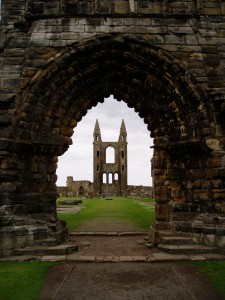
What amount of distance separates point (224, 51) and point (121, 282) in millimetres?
6264

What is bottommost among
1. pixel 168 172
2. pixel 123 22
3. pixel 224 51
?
pixel 168 172

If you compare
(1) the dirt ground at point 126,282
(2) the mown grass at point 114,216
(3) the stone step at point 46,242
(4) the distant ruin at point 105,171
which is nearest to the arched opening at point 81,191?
(4) the distant ruin at point 105,171

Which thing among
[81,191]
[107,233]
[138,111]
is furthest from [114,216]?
[81,191]

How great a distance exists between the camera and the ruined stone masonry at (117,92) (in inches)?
288

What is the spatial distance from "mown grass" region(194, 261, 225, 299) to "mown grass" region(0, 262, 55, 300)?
2614mm

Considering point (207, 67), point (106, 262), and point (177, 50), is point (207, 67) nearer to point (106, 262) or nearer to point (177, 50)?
point (177, 50)

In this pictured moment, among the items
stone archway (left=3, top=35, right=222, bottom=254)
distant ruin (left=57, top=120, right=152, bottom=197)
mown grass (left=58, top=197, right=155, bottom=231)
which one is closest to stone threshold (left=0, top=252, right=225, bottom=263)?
stone archway (left=3, top=35, right=222, bottom=254)

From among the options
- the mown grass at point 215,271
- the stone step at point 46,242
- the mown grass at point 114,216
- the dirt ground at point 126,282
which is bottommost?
the dirt ground at point 126,282

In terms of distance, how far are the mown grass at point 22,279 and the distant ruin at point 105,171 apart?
55100mm

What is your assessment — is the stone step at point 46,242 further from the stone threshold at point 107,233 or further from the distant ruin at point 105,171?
the distant ruin at point 105,171

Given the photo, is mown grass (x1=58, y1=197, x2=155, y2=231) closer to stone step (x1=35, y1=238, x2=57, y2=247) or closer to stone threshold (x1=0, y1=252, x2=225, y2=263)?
stone step (x1=35, y1=238, x2=57, y2=247)

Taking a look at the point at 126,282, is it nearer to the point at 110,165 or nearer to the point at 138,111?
the point at 138,111

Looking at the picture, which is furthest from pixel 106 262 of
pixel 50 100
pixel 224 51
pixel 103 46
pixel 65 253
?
pixel 224 51

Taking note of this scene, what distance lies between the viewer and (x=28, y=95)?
297 inches
